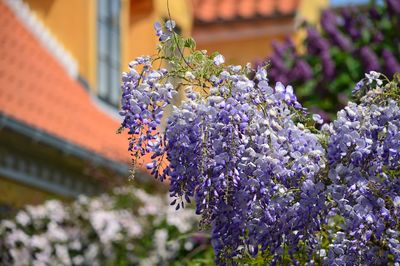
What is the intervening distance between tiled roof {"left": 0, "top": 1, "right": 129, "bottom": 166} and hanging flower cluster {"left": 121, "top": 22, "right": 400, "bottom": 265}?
6442 millimetres

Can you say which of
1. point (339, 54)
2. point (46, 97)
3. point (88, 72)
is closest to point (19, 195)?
point (46, 97)

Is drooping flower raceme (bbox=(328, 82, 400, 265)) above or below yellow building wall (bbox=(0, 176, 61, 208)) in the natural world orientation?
below

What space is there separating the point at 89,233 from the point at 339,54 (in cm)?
299

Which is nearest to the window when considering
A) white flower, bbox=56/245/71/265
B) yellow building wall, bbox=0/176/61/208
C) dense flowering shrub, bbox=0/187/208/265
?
yellow building wall, bbox=0/176/61/208

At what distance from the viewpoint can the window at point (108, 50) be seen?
16031 millimetres

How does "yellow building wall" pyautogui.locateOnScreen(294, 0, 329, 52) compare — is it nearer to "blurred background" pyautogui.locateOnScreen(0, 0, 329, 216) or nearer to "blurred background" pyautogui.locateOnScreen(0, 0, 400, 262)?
"blurred background" pyautogui.locateOnScreen(0, 0, 329, 216)

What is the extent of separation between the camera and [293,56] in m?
12.8

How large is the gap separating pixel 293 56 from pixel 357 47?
25.2 inches

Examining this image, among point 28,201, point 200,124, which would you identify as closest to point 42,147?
point 28,201

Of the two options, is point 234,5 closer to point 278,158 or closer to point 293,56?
point 293,56

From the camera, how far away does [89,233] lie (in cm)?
1127

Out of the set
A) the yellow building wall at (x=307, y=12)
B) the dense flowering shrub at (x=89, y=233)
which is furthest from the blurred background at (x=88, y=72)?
the yellow building wall at (x=307, y=12)

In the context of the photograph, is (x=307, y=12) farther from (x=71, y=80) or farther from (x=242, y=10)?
(x=71, y=80)

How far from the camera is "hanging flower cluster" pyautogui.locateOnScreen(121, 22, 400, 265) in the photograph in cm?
500
